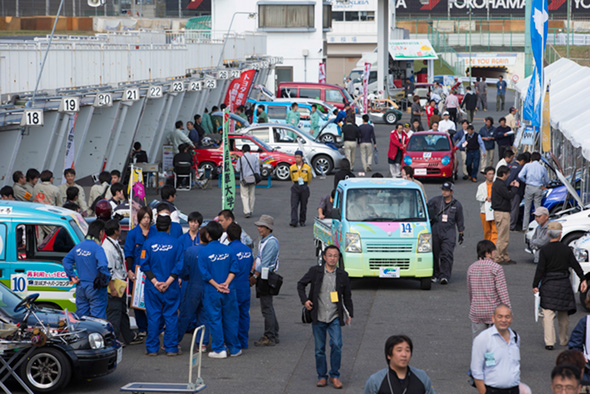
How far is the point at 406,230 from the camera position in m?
16.1

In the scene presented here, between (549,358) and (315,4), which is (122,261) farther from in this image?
(315,4)

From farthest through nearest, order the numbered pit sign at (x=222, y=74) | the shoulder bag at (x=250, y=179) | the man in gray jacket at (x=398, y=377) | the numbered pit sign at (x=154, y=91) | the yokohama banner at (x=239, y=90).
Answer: the yokohama banner at (x=239, y=90) < the numbered pit sign at (x=222, y=74) < the numbered pit sign at (x=154, y=91) < the shoulder bag at (x=250, y=179) < the man in gray jacket at (x=398, y=377)

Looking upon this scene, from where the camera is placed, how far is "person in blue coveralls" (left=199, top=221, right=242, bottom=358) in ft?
37.9

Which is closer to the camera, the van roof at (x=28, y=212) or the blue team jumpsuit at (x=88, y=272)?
the blue team jumpsuit at (x=88, y=272)

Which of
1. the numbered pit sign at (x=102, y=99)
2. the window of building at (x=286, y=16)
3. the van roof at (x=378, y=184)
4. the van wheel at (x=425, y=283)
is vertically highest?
the window of building at (x=286, y=16)

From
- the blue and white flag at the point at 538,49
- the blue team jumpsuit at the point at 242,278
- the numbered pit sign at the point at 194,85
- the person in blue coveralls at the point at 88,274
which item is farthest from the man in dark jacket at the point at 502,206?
the numbered pit sign at the point at 194,85

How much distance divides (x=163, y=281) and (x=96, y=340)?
5.30 ft

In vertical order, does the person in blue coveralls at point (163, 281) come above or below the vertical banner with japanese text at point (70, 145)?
below

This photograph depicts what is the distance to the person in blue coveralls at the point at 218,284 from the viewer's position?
11.5 m

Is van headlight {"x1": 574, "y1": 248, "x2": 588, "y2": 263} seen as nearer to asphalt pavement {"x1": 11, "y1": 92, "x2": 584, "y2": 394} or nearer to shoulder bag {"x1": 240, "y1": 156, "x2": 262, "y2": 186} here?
asphalt pavement {"x1": 11, "y1": 92, "x2": 584, "y2": 394}

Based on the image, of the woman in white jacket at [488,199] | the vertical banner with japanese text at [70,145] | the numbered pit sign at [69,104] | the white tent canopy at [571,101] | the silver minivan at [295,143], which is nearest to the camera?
the woman in white jacket at [488,199]

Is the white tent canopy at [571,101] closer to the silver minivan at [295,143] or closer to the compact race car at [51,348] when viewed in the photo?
the silver minivan at [295,143]

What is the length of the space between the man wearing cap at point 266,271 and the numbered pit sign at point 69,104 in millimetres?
8906

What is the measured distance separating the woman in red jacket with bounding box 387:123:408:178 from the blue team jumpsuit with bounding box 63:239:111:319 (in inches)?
732
